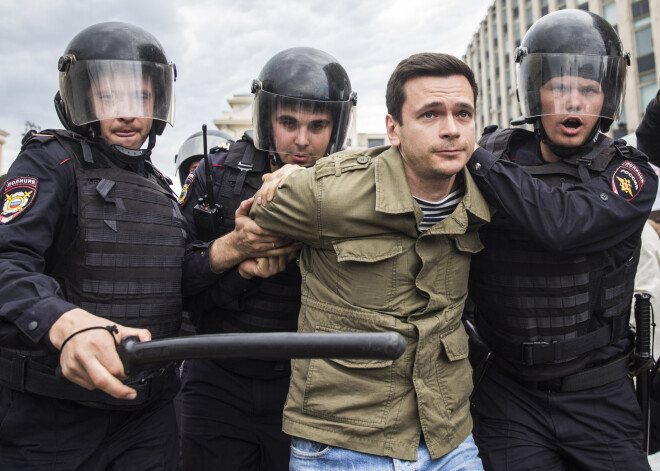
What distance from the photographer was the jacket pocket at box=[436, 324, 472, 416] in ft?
6.53

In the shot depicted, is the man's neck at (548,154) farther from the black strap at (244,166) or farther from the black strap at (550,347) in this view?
the black strap at (244,166)

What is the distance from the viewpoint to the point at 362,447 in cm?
186

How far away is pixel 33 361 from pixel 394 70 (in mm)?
1690

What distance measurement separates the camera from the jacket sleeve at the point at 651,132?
2.82 m

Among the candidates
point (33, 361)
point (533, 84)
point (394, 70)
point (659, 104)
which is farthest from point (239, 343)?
point (659, 104)

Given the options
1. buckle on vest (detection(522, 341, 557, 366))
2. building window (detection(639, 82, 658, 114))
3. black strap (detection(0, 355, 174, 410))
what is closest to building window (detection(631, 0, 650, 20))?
building window (detection(639, 82, 658, 114))

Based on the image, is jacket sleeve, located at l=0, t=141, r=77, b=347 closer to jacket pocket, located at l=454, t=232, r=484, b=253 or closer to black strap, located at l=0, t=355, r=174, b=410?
black strap, located at l=0, t=355, r=174, b=410

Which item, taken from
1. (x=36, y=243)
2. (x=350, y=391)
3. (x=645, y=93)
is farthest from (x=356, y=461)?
(x=645, y=93)

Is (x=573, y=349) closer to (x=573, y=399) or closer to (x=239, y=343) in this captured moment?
(x=573, y=399)

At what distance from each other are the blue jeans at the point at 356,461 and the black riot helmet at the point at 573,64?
1539mm

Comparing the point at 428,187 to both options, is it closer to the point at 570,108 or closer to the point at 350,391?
the point at 350,391

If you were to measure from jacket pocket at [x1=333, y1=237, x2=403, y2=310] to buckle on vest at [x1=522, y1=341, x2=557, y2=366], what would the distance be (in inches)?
29.1

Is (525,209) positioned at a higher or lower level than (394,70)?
lower

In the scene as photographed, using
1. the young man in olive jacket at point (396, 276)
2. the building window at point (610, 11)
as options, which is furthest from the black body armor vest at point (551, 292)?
the building window at point (610, 11)
